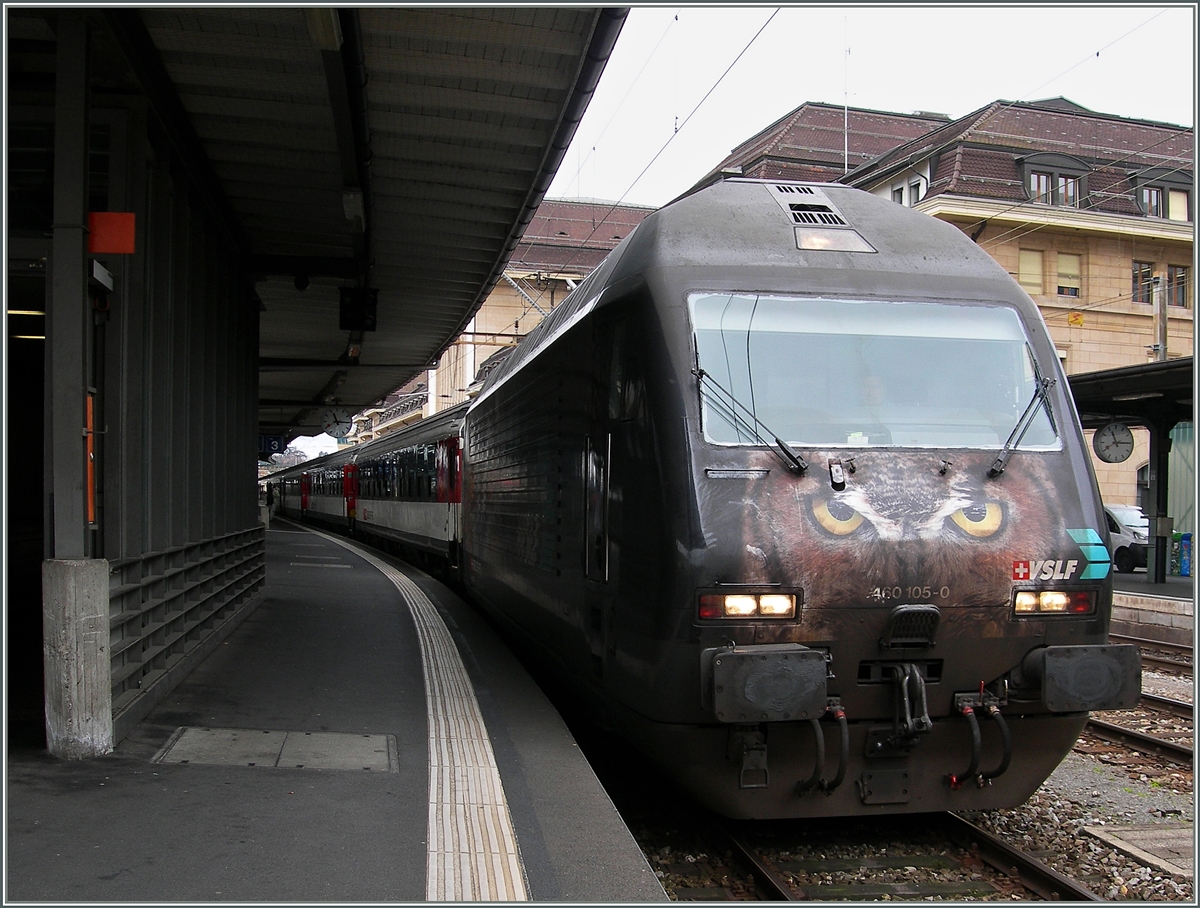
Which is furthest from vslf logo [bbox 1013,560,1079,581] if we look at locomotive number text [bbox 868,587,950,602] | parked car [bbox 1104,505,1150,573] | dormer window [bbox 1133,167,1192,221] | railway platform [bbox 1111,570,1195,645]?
dormer window [bbox 1133,167,1192,221]

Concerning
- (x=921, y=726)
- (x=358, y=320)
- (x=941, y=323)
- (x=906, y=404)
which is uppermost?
(x=358, y=320)

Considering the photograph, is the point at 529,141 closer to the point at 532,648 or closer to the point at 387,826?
the point at 532,648

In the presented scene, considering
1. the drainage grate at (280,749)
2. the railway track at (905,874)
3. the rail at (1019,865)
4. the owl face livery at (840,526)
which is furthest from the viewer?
the drainage grate at (280,749)

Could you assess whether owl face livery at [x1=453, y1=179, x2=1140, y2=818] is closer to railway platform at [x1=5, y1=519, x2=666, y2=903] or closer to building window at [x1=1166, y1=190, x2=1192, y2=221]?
railway platform at [x1=5, y1=519, x2=666, y2=903]

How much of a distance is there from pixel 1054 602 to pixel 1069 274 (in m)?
33.0

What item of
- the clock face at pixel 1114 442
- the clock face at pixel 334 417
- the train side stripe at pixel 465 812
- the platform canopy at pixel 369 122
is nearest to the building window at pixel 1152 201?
the clock face at pixel 1114 442

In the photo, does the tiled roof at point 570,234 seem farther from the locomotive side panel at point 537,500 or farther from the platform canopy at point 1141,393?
the locomotive side panel at point 537,500

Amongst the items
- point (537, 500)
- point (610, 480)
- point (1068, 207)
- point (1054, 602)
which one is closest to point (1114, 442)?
point (537, 500)

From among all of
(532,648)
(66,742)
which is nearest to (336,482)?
(532,648)

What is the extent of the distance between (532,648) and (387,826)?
3976 mm

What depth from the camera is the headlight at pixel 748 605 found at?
5027 millimetres

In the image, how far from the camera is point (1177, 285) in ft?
121

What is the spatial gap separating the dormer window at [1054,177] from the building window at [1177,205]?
4.78 meters

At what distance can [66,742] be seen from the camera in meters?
5.78
